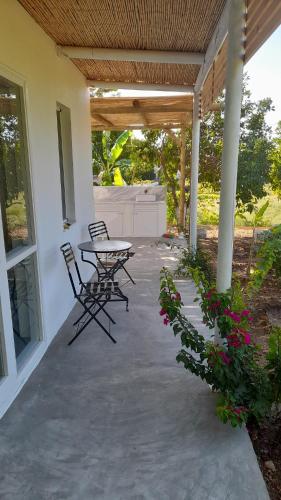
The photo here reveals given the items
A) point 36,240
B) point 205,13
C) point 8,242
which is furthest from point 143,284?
point 205,13

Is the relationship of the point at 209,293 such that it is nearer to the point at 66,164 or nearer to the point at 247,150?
the point at 66,164

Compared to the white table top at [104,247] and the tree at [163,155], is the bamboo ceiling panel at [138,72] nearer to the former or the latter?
the white table top at [104,247]

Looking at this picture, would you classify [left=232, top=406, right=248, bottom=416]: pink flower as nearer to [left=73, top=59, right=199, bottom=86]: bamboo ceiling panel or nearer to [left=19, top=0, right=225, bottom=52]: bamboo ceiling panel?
[left=19, top=0, right=225, bottom=52]: bamboo ceiling panel

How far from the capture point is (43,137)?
340 centimetres

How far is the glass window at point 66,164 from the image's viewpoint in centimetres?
453

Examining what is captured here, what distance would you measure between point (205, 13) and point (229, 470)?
3375mm

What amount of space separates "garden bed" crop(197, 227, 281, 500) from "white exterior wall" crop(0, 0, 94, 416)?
1726 millimetres

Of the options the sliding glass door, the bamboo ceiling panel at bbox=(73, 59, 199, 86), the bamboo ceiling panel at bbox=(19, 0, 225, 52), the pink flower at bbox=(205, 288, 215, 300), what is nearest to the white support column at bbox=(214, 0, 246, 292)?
the pink flower at bbox=(205, 288, 215, 300)

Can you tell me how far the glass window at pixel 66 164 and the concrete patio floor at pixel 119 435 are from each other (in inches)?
79.0

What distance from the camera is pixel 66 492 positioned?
1.87m

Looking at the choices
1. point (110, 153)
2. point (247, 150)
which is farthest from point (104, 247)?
point (110, 153)

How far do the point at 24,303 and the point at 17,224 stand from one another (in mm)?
689

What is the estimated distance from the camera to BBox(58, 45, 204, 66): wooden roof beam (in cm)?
407

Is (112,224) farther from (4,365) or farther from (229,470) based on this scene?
(229,470)
